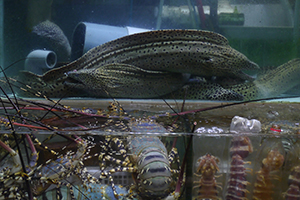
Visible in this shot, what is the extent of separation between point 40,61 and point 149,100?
146 cm

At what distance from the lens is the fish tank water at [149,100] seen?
3.96 ft

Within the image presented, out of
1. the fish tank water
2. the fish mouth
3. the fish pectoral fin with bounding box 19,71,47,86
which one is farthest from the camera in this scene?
the fish mouth

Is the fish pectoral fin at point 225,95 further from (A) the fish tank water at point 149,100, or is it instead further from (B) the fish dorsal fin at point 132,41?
(B) the fish dorsal fin at point 132,41

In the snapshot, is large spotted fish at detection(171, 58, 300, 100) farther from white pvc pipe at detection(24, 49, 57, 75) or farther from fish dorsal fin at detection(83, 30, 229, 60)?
white pvc pipe at detection(24, 49, 57, 75)

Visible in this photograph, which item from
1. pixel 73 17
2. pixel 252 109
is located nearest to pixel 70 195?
pixel 252 109

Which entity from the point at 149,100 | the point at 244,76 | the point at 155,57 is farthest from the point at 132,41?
the point at 244,76

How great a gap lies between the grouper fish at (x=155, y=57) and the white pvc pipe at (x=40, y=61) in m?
0.13

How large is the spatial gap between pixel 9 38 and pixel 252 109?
10.5 feet

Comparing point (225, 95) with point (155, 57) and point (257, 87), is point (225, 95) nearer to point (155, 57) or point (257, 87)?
point (257, 87)

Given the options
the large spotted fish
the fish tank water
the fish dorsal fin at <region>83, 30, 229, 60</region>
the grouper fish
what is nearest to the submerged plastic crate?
the fish tank water

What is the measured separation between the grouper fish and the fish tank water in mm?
12

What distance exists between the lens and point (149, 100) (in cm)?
266

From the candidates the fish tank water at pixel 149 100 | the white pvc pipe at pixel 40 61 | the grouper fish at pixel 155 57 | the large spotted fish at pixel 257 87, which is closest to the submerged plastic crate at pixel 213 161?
the fish tank water at pixel 149 100

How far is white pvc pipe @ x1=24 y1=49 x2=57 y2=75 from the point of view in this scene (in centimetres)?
293
